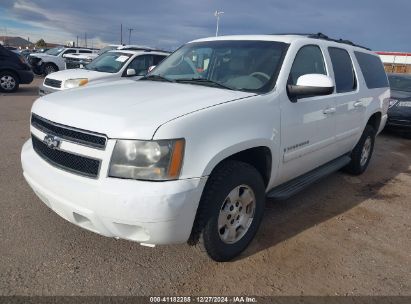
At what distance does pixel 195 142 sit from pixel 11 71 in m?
12.0

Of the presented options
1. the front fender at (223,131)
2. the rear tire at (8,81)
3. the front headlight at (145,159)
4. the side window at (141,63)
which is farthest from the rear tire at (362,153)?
the rear tire at (8,81)

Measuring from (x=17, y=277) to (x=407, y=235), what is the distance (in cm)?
371

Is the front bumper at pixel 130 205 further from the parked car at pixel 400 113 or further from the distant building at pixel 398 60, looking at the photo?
the distant building at pixel 398 60

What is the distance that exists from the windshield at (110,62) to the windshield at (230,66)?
5503 millimetres

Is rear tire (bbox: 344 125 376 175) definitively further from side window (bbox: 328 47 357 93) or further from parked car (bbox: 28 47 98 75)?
parked car (bbox: 28 47 98 75)

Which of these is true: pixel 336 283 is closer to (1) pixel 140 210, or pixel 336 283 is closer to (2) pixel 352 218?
(2) pixel 352 218

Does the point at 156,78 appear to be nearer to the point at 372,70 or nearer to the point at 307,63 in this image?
the point at 307,63

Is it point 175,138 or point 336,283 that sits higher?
point 175,138

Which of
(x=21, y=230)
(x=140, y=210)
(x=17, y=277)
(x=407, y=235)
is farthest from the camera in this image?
(x=407, y=235)

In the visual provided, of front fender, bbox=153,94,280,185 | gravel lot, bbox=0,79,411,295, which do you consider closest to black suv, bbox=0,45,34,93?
gravel lot, bbox=0,79,411,295

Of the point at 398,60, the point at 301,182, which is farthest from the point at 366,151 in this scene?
the point at 398,60

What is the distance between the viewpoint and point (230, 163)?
2861 millimetres

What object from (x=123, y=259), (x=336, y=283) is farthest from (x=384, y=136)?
(x=123, y=259)

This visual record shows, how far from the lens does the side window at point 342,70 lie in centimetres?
432
